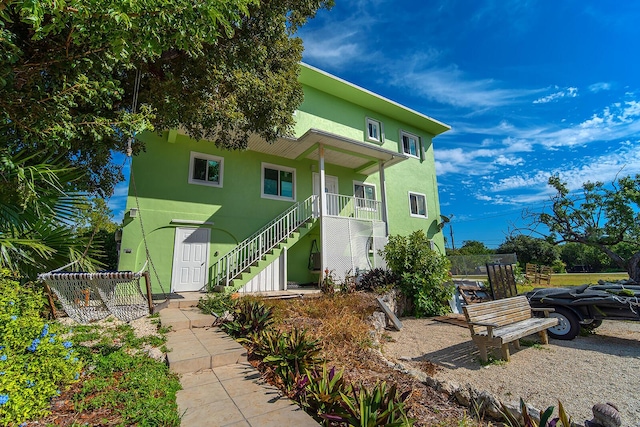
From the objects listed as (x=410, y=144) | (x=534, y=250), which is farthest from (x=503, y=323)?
(x=534, y=250)

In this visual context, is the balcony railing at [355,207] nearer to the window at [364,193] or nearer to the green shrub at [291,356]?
the window at [364,193]

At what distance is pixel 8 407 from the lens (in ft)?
7.11

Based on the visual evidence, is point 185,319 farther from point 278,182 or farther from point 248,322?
point 278,182

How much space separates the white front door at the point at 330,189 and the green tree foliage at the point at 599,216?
12.6 m

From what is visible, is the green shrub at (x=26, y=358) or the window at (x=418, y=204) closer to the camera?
the green shrub at (x=26, y=358)

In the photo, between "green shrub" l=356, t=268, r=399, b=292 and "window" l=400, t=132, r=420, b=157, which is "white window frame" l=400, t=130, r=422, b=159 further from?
"green shrub" l=356, t=268, r=399, b=292

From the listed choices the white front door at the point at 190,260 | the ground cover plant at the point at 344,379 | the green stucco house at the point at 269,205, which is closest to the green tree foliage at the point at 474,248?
the green stucco house at the point at 269,205

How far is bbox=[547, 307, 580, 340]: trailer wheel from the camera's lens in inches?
237

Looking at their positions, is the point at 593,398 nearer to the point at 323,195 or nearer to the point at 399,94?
the point at 323,195

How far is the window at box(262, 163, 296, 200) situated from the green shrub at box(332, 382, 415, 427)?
9.72 m

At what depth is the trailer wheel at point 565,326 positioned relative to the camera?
19.8 ft

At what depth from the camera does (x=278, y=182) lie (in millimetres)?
11938

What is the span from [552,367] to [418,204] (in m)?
12.3

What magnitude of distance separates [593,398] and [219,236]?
33.1ft
